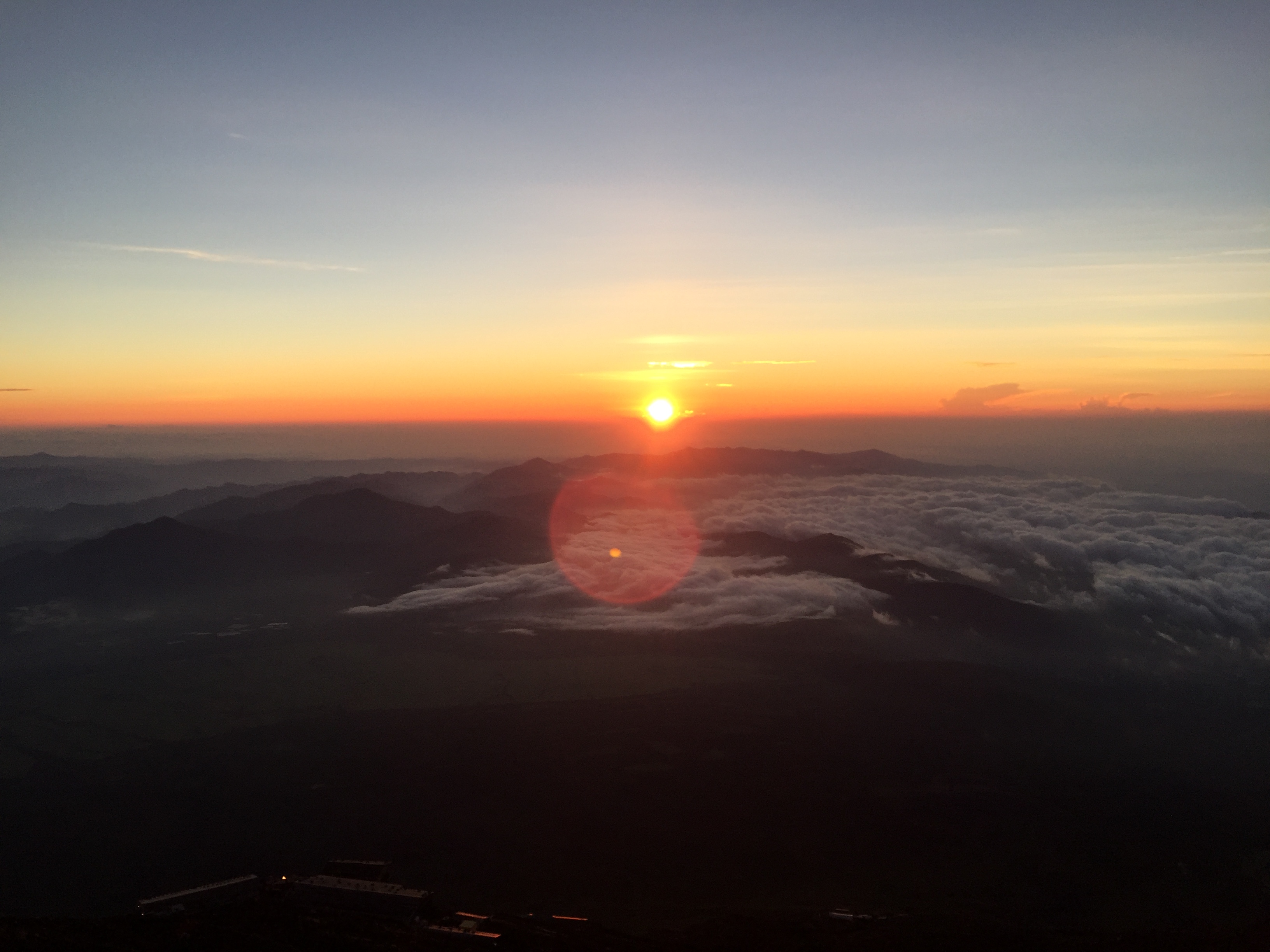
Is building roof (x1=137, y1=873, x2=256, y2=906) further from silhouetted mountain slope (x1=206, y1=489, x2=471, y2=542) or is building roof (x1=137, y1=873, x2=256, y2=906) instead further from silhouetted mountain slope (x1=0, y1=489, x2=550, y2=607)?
silhouetted mountain slope (x1=206, y1=489, x2=471, y2=542)

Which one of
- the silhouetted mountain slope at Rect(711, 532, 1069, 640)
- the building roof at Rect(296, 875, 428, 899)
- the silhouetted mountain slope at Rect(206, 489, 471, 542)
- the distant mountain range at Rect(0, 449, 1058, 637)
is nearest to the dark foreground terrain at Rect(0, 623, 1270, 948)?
the building roof at Rect(296, 875, 428, 899)

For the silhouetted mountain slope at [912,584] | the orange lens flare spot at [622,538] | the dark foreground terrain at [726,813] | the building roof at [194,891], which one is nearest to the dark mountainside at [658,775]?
the dark foreground terrain at [726,813]

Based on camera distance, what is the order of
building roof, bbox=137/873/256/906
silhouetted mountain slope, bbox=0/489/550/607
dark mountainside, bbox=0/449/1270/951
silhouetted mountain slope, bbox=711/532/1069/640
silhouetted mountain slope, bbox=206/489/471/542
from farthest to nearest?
silhouetted mountain slope, bbox=206/489/471/542, silhouetted mountain slope, bbox=0/489/550/607, silhouetted mountain slope, bbox=711/532/1069/640, dark mountainside, bbox=0/449/1270/951, building roof, bbox=137/873/256/906

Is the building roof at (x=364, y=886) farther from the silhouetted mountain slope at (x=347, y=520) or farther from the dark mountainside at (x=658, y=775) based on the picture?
the silhouetted mountain slope at (x=347, y=520)

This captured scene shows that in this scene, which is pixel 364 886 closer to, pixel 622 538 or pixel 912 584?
pixel 912 584

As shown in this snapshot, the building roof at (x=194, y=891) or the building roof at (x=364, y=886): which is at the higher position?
the building roof at (x=364, y=886)

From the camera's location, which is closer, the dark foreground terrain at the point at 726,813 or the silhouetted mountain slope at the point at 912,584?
the dark foreground terrain at the point at 726,813
